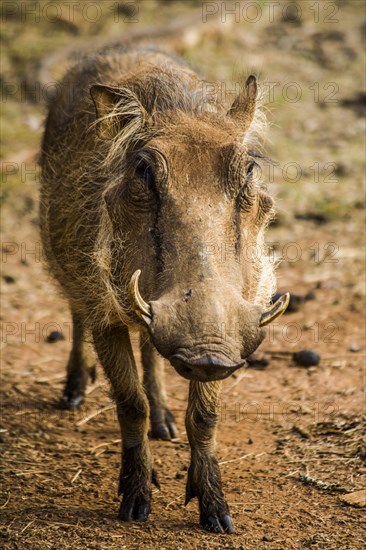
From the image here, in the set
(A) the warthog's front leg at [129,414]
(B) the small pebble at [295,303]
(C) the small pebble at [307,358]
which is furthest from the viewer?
(B) the small pebble at [295,303]

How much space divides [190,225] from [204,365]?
2.16 feet

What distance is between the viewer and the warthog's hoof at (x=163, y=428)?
4977 millimetres

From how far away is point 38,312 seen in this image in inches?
275

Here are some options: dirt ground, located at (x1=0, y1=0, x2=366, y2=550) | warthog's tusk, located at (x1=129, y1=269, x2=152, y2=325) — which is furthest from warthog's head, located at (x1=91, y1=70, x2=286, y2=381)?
dirt ground, located at (x1=0, y1=0, x2=366, y2=550)

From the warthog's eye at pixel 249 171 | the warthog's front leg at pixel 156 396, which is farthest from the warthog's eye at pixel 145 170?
the warthog's front leg at pixel 156 396

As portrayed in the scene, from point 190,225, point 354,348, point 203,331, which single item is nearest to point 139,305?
point 203,331

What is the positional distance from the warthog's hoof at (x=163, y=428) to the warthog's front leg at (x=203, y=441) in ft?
3.19

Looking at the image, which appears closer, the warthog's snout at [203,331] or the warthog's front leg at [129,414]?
the warthog's snout at [203,331]

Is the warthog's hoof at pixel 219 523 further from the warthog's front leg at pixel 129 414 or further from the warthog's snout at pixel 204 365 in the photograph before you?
the warthog's snout at pixel 204 365

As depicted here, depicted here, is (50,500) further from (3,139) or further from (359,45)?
(359,45)

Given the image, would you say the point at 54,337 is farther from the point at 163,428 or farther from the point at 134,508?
the point at 134,508

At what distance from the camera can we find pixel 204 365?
303cm

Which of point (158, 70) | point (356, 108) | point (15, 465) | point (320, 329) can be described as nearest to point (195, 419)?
point (15, 465)

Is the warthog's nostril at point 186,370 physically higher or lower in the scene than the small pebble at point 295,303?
lower
